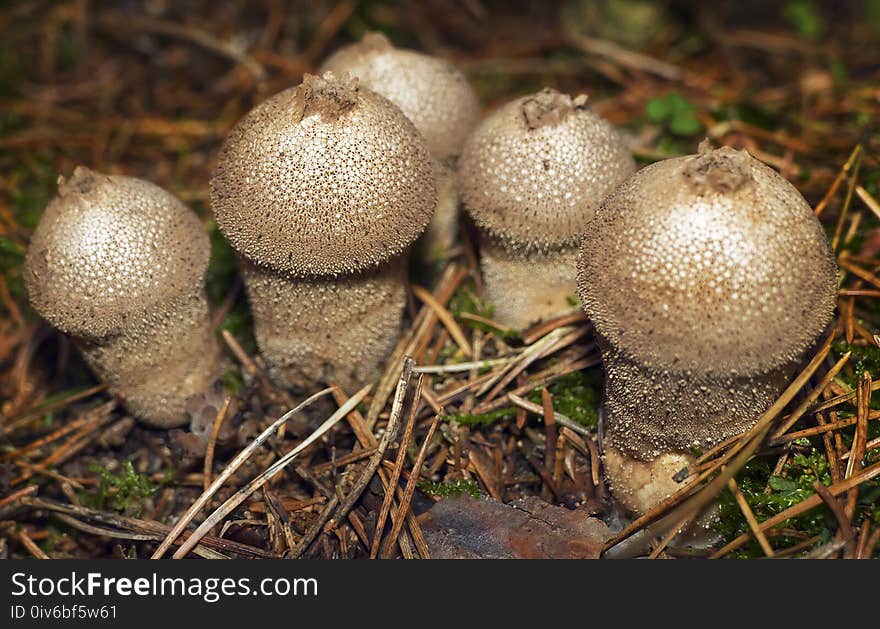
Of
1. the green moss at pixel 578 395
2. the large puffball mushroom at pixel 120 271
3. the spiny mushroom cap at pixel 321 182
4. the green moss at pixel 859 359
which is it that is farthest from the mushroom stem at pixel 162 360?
the green moss at pixel 859 359

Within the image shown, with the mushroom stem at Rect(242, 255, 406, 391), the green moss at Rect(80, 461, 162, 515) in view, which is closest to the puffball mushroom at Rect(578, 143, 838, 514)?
the mushroom stem at Rect(242, 255, 406, 391)

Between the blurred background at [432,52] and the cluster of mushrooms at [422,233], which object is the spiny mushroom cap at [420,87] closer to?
the cluster of mushrooms at [422,233]

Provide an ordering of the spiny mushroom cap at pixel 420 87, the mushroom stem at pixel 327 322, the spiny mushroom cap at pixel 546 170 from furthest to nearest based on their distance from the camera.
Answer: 1. the spiny mushroom cap at pixel 420 87
2. the mushroom stem at pixel 327 322
3. the spiny mushroom cap at pixel 546 170

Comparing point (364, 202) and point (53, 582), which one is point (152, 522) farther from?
point (364, 202)

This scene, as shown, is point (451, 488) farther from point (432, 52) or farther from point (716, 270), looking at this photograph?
point (432, 52)

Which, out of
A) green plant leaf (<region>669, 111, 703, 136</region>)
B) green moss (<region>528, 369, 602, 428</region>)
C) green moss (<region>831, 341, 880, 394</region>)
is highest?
green plant leaf (<region>669, 111, 703, 136</region>)

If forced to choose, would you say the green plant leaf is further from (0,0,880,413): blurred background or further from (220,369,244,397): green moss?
(220,369,244,397): green moss
